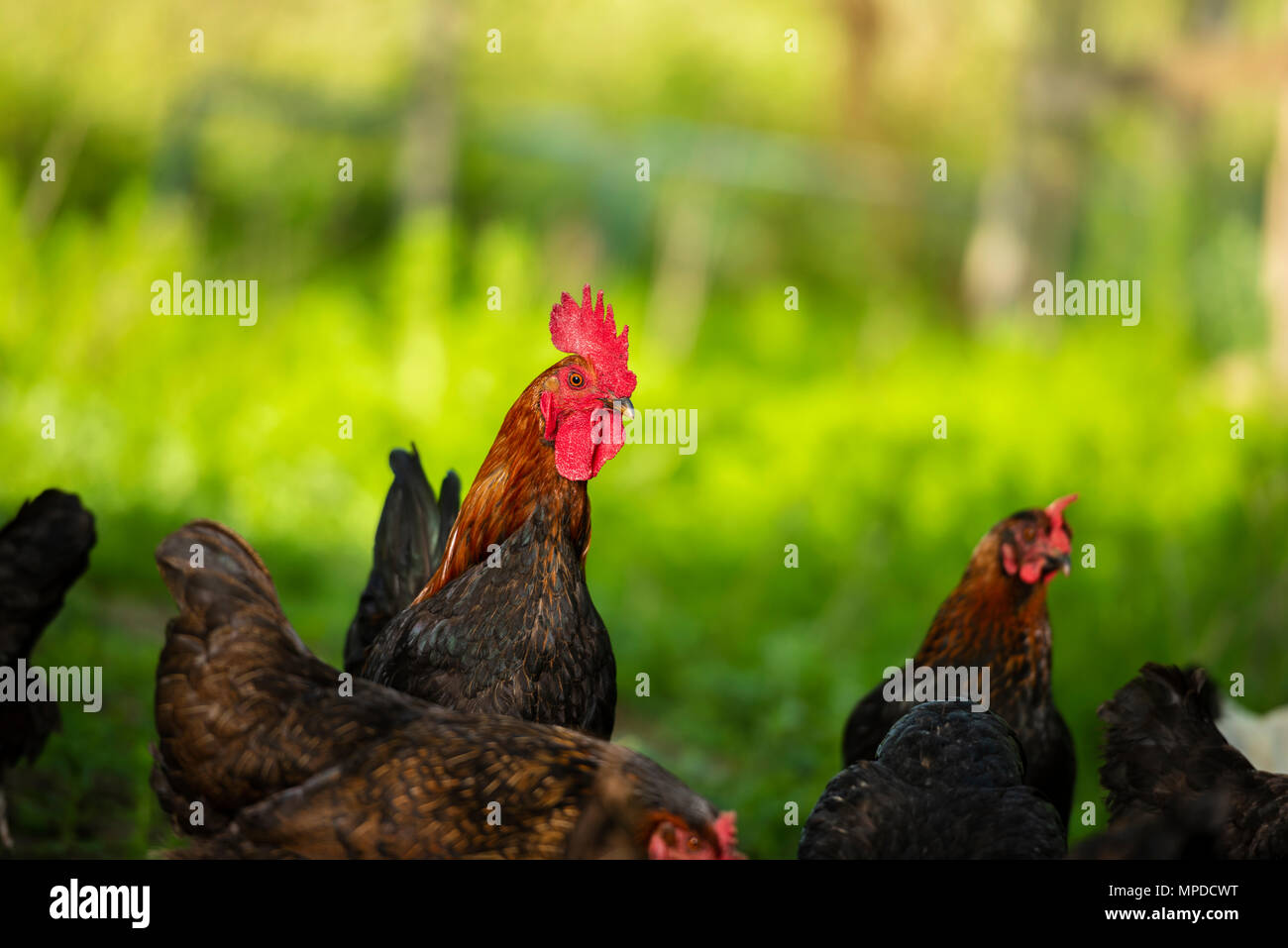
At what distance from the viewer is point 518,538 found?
3.01 m

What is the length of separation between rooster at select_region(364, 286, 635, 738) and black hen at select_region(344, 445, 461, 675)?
50 centimetres

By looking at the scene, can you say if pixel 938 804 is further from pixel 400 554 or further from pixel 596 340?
pixel 400 554

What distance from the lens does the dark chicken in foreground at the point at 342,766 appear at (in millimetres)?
2477

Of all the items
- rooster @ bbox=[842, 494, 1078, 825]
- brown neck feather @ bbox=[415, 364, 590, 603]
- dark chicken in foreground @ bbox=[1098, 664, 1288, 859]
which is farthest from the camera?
rooster @ bbox=[842, 494, 1078, 825]

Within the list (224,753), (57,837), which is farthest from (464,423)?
(224,753)

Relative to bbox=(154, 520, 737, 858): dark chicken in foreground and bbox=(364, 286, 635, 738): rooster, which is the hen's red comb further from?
bbox=(154, 520, 737, 858): dark chicken in foreground

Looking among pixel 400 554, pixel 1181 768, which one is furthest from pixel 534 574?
pixel 1181 768

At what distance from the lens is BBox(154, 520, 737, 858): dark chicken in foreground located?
8.13 ft

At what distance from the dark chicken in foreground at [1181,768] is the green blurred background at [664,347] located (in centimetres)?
146

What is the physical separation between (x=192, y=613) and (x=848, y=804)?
160cm

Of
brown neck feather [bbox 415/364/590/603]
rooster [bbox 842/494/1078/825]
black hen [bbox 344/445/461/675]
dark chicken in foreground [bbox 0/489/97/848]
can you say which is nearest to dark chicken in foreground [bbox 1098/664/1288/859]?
rooster [bbox 842/494/1078/825]

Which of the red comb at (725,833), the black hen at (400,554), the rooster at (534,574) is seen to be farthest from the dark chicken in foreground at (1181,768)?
the black hen at (400,554)

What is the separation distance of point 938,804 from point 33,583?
9.31 ft
